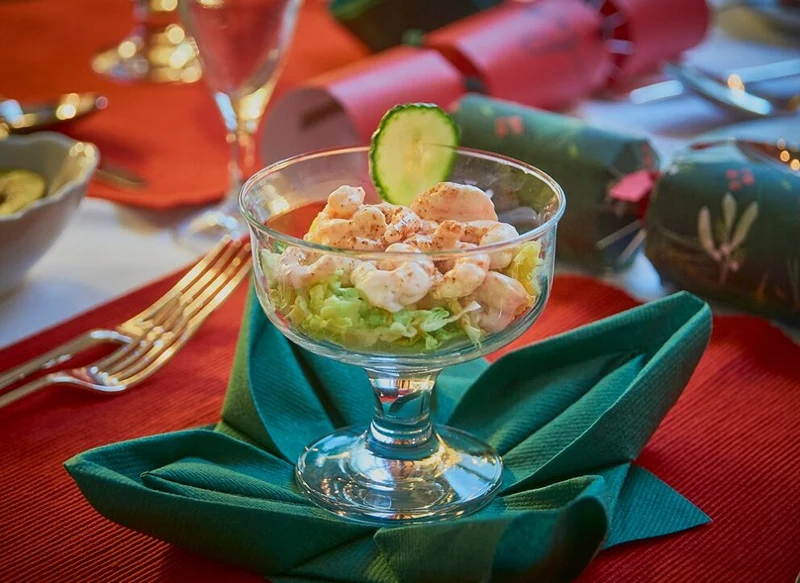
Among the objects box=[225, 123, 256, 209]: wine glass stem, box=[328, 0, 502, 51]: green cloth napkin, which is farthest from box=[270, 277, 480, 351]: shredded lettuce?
box=[328, 0, 502, 51]: green cloth napkin

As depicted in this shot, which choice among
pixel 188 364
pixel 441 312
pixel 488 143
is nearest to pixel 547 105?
pixel 488 143

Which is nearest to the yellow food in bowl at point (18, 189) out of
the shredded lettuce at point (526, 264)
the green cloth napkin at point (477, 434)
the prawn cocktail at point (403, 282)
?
the green cloth napkin at point (477, 434)

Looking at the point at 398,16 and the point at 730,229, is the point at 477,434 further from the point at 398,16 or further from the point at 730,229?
the point at 398,16

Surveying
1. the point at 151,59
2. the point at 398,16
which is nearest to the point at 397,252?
the point at 398,16

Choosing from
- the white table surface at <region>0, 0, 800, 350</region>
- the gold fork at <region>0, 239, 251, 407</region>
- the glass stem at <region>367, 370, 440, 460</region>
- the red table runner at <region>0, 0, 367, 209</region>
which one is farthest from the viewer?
the red table runner at <region>0, 0, 367, 209</region>

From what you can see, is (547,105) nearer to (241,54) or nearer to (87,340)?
(241,54)

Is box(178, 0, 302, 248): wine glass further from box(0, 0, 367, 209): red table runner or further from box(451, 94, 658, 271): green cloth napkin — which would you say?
box(451, 94, 658, 271): green cloth napkin

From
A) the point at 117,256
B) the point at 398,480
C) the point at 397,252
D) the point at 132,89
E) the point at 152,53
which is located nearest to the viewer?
the point at 397,252
